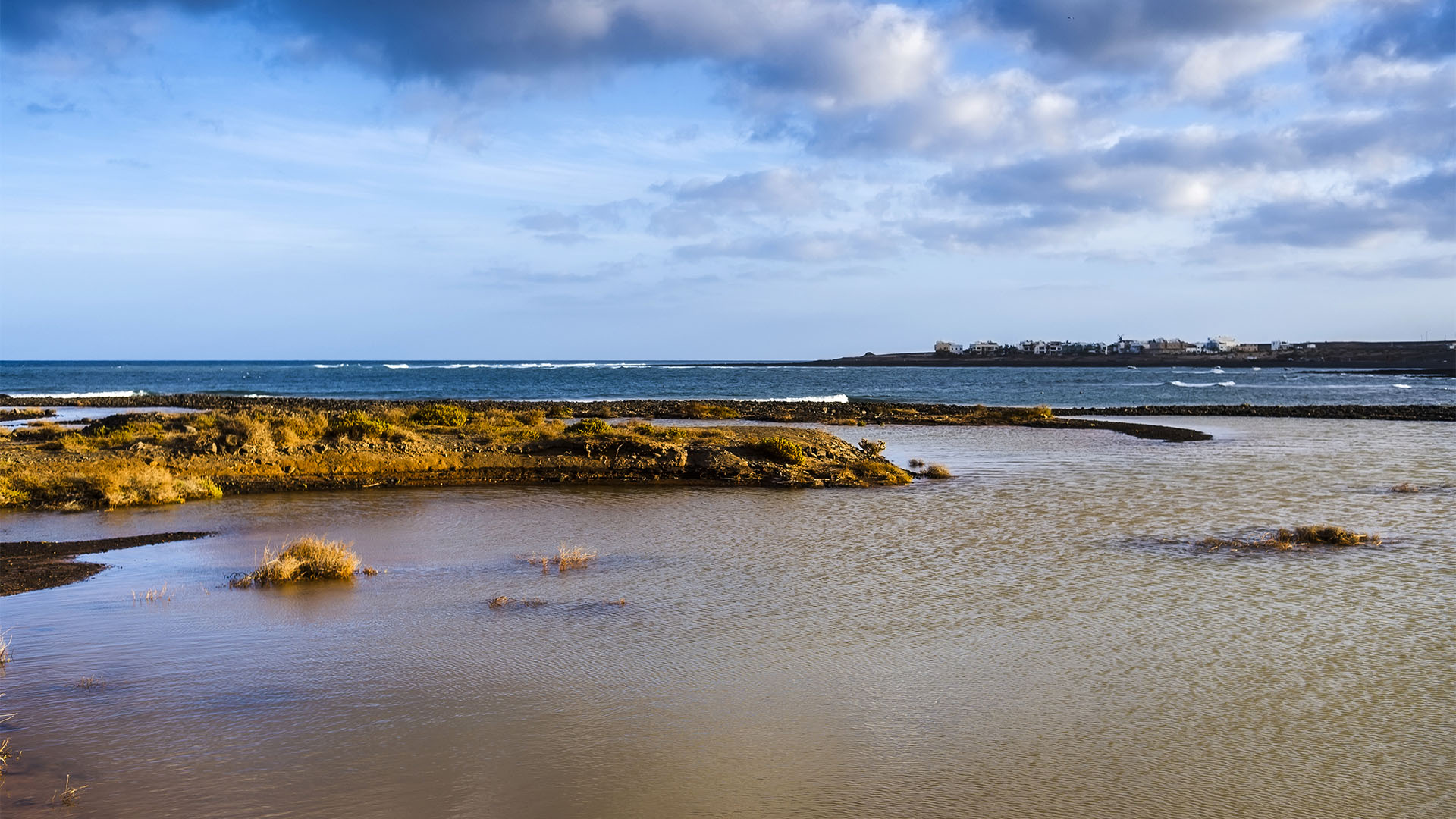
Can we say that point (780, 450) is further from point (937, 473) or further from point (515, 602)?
point (515, 602)

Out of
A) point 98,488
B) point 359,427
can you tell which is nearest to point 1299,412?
point 359,427

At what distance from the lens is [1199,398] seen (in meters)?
74.3

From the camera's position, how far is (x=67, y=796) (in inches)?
261

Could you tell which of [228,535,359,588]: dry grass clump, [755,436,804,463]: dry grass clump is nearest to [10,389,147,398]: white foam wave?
[755,436,804,463]: dry grass clump

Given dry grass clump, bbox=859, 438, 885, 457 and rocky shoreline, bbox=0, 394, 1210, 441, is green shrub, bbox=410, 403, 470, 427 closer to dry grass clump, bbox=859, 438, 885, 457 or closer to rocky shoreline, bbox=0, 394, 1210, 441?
rocky shoreline, bbox=0, 394, 1210, 441

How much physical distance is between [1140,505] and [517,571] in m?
13.7

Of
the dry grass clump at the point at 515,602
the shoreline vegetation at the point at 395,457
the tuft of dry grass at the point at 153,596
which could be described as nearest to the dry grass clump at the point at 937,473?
the shoreline vegetation at the point at 395,457

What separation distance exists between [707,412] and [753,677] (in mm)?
42841

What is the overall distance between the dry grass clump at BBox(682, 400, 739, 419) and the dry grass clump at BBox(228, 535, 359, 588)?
36802mm

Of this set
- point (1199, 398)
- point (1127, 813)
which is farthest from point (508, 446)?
point (1199, 398)

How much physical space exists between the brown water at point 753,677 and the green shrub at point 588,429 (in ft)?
32.2

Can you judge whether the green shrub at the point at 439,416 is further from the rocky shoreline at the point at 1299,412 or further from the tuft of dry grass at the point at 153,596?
the rocky shoreline at the point at 1299,412

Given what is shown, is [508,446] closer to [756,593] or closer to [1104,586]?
[756,593]

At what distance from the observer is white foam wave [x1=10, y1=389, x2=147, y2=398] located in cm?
7236
